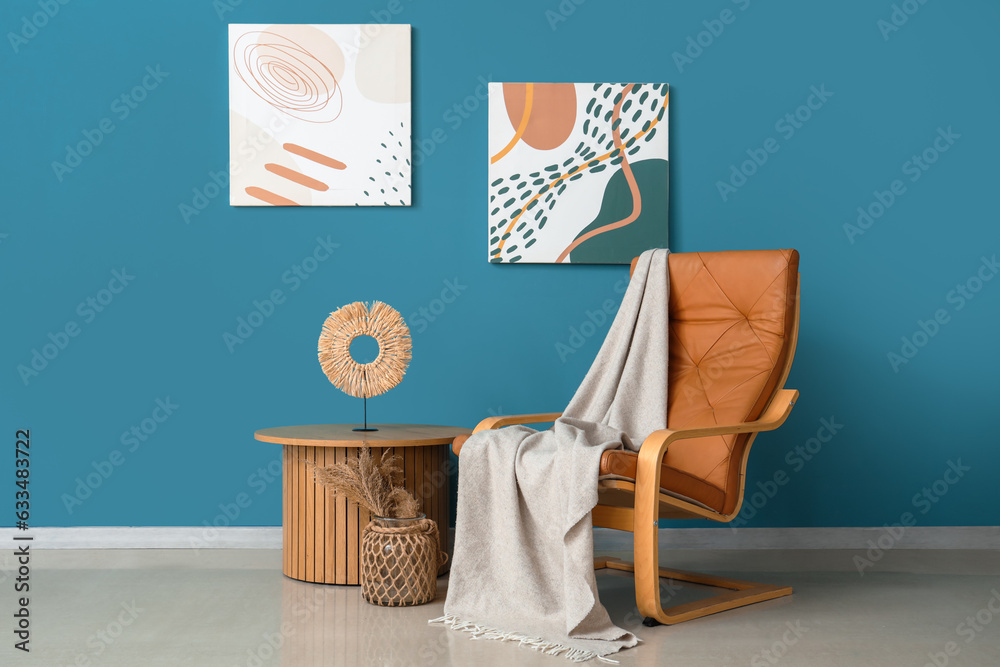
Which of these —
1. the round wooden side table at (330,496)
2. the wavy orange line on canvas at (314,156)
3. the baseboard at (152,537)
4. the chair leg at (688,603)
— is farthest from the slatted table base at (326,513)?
the wavy orange line on canvas at (314,156)

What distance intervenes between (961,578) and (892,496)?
48cm

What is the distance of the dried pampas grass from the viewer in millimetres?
2539

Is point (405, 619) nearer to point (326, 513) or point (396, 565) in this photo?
point (396, 565)

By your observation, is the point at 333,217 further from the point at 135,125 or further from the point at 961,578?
the point at 961,578

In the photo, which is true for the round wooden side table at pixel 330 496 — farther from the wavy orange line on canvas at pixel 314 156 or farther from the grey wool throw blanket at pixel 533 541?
the wavy orange line on canvas at pixel 314 156

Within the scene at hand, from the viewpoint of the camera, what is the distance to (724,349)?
2744mm

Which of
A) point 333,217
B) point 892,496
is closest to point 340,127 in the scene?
point 333,217

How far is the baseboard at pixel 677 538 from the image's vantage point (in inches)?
125

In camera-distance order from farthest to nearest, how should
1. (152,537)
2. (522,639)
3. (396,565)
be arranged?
(152,537) < (396,565) < (522,639)

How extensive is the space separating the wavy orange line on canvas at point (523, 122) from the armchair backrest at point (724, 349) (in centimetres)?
78

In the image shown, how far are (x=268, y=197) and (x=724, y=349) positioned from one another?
1.76 metres

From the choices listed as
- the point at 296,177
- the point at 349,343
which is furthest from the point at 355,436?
the point at 296,177

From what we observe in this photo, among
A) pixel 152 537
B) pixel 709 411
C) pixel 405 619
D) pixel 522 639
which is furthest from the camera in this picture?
pixel 152 537

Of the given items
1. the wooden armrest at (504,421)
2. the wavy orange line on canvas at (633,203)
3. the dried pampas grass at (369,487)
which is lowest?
the dried pampas grass at (369,487)
